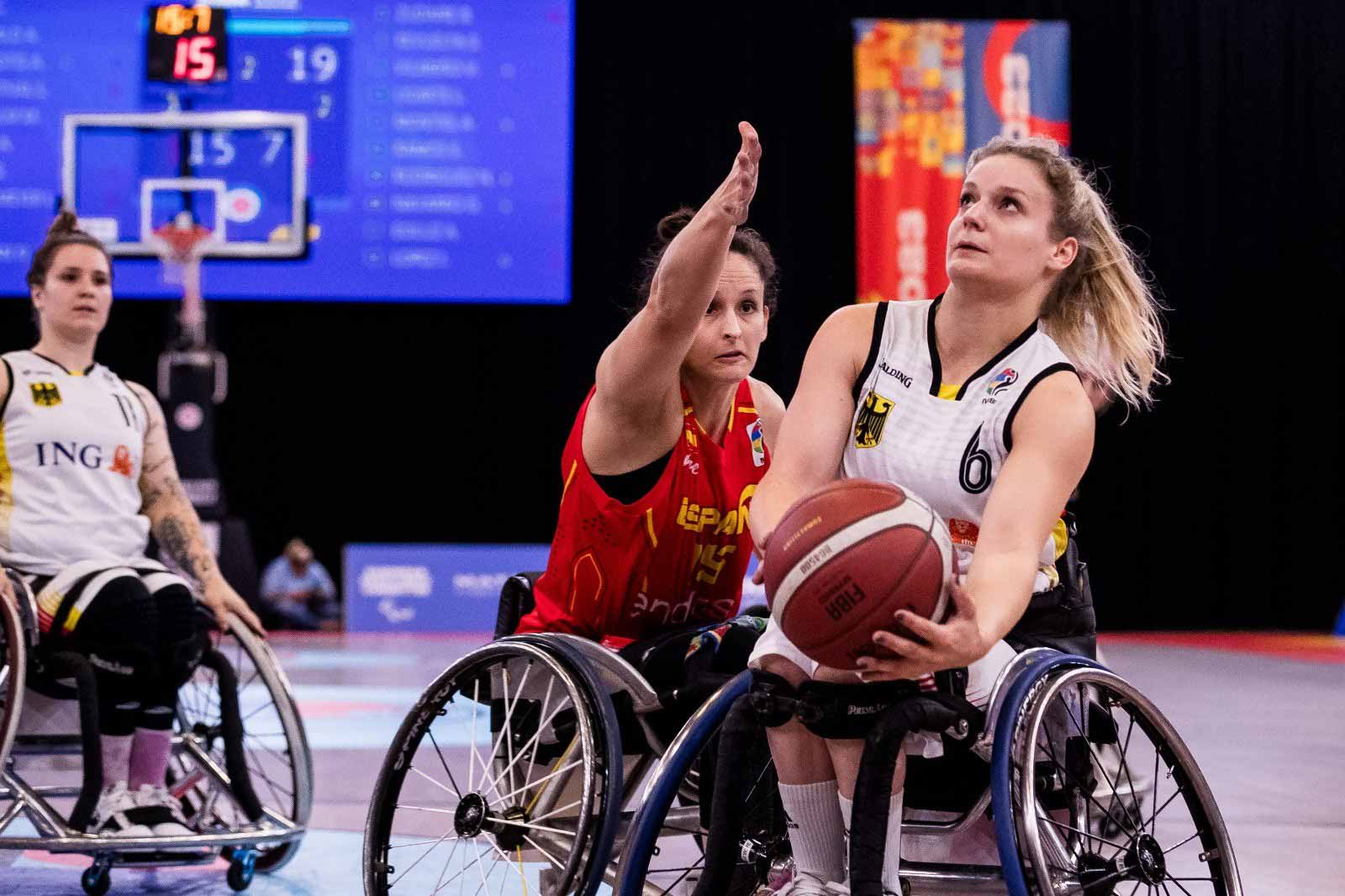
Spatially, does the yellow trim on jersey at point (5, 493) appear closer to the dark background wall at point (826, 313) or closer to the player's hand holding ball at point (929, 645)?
the player's hand holding ball at point (929, 645)

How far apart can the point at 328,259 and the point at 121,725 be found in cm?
679

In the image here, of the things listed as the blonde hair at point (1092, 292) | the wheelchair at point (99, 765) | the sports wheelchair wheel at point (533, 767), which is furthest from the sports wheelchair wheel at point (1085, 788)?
the wheelchair at point (99, 765)

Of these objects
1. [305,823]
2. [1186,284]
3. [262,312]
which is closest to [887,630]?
[305,823]

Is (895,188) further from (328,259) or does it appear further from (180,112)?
(180,112)

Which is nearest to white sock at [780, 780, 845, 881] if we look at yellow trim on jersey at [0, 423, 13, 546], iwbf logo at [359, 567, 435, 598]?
yellow trim on jersey at [0, 423, 13, 546]

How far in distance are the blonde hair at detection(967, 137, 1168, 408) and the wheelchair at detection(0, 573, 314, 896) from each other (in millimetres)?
1776

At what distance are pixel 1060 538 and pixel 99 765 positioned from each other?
6.24ft

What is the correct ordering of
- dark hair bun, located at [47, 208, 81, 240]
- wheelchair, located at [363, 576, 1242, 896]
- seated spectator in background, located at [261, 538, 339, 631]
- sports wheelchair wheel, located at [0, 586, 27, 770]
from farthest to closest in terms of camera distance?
1. seated spectator in background, located at [261, 538, 339, 631]
2. dark hair bun, located at [47, 208, 81, 240]
3. sports wheelchair wheel, located at [0, 586, 27, 770]
4. wheelchair, located at [363, 576, 1242, 896]

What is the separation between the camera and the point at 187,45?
8883 mm

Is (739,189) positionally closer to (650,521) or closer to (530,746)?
(650,521)

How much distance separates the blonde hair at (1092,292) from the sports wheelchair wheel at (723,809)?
0.76 meters

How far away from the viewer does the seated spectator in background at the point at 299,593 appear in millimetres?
10242

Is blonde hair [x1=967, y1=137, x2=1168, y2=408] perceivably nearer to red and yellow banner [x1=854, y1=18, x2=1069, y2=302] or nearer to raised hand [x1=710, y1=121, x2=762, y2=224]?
raised hand [x1=710, y1=121, x2=762, y2=224]

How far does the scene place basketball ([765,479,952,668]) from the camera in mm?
1727
